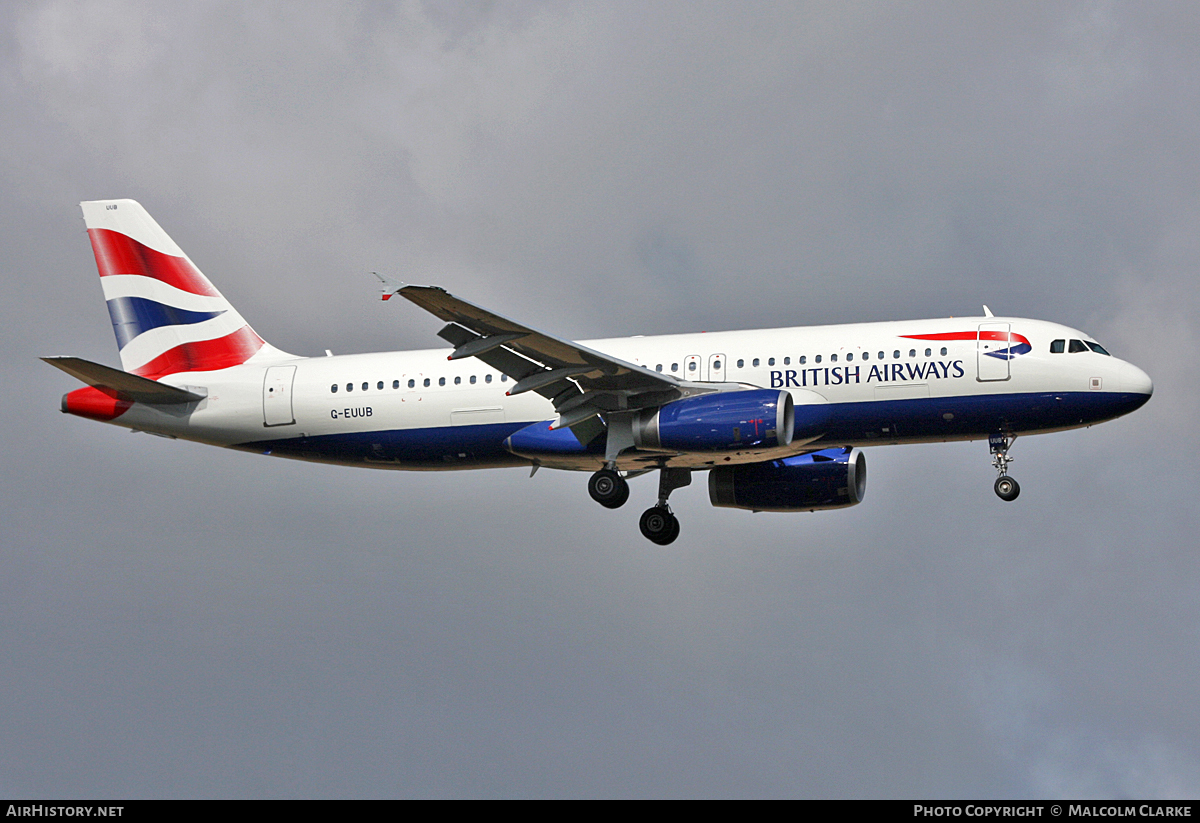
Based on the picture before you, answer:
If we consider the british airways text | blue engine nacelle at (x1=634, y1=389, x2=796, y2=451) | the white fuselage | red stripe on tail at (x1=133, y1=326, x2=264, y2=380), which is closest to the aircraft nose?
the white fuselage

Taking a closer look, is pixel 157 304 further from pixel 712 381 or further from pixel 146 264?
pixel 712 381

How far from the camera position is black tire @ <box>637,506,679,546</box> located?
42562 mm

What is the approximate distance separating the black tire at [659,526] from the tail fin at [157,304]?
11556 mm

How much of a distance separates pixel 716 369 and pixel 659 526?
540 centimetres

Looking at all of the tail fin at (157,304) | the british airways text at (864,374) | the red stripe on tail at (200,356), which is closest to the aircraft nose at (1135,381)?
the british airways text at (864,374)

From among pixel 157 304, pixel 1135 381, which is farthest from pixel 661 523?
pixel 157 304

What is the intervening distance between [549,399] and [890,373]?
8.71 m

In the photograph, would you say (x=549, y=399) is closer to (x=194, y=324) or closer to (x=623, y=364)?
(x=623, y=364)

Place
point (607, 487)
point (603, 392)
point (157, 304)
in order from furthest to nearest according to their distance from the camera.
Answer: point (157, 304)
point (607, 487)
point (603, 392)

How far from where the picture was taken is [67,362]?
125ft

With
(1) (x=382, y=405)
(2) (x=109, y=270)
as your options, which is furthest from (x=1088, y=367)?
(2) (x=109, y=270)

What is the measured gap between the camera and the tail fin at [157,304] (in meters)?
44.6

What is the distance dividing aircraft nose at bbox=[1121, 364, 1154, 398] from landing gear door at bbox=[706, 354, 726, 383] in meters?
9.84

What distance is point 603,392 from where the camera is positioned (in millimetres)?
38562
